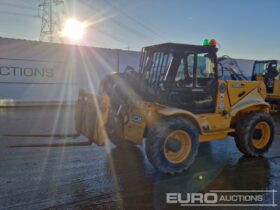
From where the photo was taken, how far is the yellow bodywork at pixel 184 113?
5.78 m

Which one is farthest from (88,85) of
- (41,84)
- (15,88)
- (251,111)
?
(251,111)

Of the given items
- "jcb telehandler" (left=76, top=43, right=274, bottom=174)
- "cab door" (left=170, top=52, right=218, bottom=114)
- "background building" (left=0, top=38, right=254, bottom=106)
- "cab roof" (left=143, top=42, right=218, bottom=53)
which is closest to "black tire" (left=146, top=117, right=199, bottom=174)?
"jcb telehandler" (left=76, top=43, right=274, bottom=174)

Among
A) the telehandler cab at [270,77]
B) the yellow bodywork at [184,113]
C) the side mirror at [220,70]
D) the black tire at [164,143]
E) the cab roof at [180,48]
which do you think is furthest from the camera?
the telehandler cab at [270,77]

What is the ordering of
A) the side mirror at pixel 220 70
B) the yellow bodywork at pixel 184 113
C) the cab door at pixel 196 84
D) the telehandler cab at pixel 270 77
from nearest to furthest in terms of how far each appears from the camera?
the yellow bodywork at pixel 184 113 → the cab door at pixel 196 84 → the side mirror at pixel 220 70 → the telehandler cab at pixel 270 77

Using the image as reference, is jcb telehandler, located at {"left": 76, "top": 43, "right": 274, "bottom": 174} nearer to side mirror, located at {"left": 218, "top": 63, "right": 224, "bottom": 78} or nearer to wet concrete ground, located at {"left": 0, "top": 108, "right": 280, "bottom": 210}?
side mirror, located at {"left": 218, "top": 63, "right": 224, "bottom": 78}

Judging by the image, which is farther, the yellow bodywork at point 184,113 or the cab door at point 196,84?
the cab door at point 196,84

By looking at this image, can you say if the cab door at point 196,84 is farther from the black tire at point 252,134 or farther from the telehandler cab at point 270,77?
the telehandler cab at point 270,77

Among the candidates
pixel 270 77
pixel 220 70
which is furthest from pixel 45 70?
pixel 220 70

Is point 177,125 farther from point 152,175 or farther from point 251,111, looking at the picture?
point 251,111

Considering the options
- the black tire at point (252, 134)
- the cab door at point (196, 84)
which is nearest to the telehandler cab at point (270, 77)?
the black tire at point (252, 134)

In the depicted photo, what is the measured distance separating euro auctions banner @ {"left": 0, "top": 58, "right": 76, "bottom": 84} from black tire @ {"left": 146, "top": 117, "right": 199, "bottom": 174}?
13.0 meters

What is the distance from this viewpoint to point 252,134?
675cm

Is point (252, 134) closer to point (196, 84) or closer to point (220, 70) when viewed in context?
point (220, 70)

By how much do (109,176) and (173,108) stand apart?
5.20 feet
